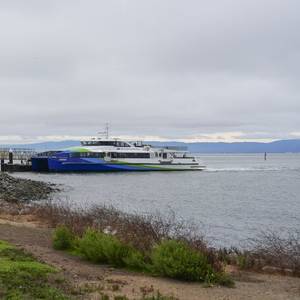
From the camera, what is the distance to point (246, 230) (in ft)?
73.9

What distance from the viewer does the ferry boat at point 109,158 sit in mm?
74938

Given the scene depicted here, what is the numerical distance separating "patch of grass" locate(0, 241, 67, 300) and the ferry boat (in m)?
64.5

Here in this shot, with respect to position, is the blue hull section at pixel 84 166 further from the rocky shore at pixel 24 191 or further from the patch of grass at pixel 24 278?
the patch of grass at pixel 24 278

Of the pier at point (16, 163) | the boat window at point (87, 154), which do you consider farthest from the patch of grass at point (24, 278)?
the pier at point (16, 163)

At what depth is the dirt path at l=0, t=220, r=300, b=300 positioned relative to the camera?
27.3 ft

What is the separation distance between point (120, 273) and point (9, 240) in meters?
4.17

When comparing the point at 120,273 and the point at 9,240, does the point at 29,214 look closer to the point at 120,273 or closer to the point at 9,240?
the point at 9,240

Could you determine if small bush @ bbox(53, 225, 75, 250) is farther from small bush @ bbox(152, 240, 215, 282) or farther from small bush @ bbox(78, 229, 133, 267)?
small bush @ bbox(152, 240, 215, 282)

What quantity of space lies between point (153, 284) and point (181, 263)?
0.65 metres

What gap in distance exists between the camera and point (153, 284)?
29.2 ft

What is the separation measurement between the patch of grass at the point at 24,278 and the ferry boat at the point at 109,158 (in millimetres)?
64459

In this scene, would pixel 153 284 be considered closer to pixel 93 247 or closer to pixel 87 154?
pixel 93 247

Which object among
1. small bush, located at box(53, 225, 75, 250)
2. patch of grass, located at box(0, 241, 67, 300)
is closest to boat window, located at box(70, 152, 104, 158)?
small bush, located at box(53, 225, 75, 250)

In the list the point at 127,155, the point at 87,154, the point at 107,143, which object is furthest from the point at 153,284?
the point at 127,155
